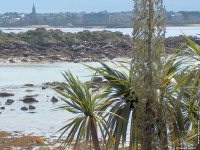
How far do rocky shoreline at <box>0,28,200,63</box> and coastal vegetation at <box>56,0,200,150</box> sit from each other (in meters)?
62.1

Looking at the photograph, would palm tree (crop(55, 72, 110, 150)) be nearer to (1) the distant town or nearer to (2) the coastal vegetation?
(2) the coastal vegetation

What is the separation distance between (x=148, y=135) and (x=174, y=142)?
1.24 ft

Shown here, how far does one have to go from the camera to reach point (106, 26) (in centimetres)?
16112

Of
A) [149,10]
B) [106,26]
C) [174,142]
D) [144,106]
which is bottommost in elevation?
[106,26]

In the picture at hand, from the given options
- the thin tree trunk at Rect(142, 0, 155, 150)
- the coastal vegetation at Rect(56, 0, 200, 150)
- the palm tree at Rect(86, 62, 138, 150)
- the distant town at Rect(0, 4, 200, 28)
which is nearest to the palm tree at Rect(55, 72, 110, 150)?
the coastal vegetation at Rect(56, 0, 200, 150)

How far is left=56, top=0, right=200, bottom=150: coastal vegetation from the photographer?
7.93 m

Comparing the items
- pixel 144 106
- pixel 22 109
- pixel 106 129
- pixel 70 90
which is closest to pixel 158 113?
pixel 144 106

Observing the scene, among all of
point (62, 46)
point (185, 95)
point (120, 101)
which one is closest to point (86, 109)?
point (120, 101)

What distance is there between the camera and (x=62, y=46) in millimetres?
89500

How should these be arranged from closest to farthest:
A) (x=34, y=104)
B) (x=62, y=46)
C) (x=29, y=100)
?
(x=34, y=104), (x=29, y=100), (x=62, y=46)

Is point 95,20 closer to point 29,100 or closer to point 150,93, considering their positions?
point 29,100

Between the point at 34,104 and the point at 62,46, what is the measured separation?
179 feet

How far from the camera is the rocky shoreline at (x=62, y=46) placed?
253 feet

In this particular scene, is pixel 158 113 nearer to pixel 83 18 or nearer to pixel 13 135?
pixel 13 135
